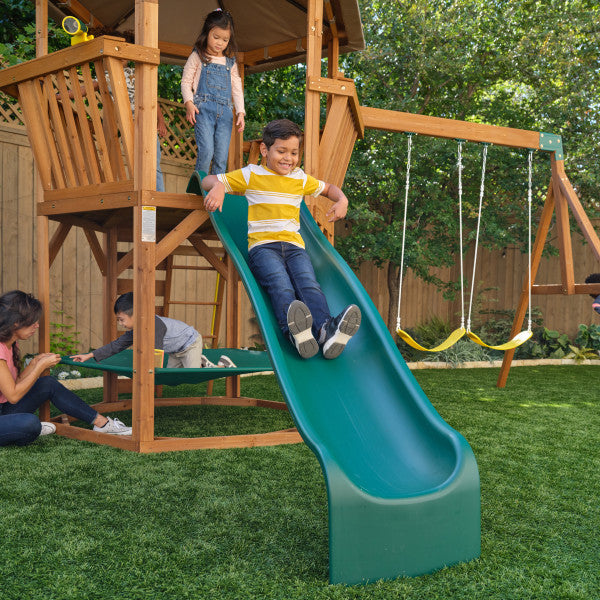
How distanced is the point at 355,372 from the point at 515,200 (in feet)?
21.3

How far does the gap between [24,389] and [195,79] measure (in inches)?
104

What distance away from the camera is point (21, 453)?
3525mm

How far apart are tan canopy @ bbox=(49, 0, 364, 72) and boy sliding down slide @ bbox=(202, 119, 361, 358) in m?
1.96

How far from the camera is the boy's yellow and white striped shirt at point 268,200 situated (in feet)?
11.9

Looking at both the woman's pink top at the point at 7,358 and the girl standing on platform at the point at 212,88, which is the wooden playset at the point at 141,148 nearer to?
the woman's pink top at the point at 7,358

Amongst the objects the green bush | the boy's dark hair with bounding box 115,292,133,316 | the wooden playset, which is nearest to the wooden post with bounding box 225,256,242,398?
the wooden playset

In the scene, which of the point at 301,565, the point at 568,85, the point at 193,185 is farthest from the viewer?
the point at 568,85

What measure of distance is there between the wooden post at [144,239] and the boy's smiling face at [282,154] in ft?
2.23

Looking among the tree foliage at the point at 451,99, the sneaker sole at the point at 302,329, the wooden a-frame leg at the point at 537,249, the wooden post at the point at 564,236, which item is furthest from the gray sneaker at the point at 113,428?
the tree foliage at the point at 451,99

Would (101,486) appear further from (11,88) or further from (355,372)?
(11,88)

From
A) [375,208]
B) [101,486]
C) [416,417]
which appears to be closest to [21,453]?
[101,486]

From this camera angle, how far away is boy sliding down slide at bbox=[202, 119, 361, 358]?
3.38 metres

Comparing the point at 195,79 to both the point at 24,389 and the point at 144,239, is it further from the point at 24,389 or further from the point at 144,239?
the point at 24,389

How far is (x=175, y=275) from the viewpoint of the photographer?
775cm
